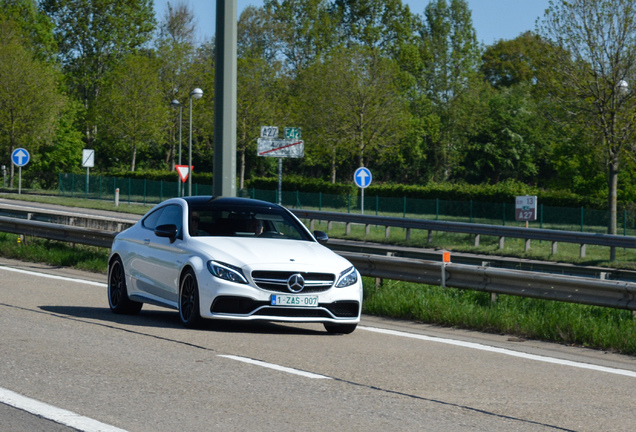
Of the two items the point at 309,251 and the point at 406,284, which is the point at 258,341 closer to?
the point at 309,251

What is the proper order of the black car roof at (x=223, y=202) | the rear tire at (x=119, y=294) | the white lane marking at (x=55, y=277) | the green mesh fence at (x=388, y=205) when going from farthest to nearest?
the green mesh fence at (x=388, y=205)
the white lane marking at (x=55, y=277)
the rear tire at (x=119, y=294)
the black car roof at (x=223, y=202)

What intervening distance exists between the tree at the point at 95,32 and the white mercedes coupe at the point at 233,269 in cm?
6916

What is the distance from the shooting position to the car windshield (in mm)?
10930

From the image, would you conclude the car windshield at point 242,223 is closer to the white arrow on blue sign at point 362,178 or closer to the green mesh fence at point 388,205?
the green mesh fence at point 388,205

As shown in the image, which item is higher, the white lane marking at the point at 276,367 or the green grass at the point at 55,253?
the green grass at the point at 55,253

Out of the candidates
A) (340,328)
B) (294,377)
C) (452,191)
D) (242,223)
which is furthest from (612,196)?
(294,377)

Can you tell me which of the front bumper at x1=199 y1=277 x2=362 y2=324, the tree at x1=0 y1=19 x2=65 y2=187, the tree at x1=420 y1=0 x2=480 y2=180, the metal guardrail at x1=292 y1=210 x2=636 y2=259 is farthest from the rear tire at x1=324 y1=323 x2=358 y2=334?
the tree at x1=420 y1=0 x2=480 y2=180

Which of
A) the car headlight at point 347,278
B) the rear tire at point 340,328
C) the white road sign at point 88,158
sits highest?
the white road sign at point 88,158

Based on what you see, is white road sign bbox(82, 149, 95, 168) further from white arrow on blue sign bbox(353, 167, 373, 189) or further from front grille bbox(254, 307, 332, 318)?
front grille bbox(254, 307, 332, 318)

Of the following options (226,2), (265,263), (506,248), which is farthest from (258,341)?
(506,248)

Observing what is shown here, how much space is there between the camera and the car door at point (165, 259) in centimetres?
1061

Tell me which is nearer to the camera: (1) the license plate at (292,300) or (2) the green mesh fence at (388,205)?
(1) the license plate at (292,300)

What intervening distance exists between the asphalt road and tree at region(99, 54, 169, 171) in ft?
192

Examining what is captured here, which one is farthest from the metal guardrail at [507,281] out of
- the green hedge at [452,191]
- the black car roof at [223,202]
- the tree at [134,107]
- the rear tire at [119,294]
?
the tree at [134,107]
